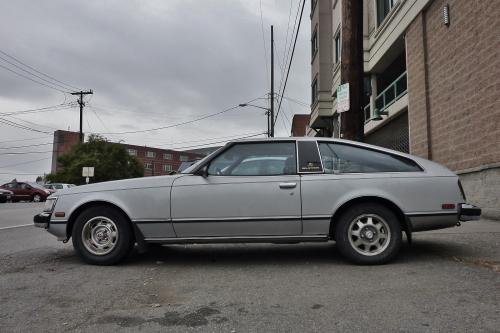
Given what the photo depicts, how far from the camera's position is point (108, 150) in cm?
6312

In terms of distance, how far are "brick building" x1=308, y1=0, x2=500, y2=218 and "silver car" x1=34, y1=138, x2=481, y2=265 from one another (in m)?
4.37

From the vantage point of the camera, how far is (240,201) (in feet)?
18.1

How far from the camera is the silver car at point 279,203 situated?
546cm

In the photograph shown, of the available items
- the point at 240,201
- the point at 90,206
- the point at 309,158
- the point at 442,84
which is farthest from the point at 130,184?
the point at 442,84

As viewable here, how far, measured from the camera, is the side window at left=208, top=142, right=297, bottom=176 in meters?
5.69

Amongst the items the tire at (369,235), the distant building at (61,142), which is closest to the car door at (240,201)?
the tire at (369,235)

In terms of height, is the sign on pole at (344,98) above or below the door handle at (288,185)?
above

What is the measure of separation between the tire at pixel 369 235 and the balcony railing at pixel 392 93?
11.2 meters

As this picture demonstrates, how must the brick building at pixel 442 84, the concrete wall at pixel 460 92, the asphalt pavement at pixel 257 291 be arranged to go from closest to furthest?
the asphalt pavement at pixel 257 291
the concrete wall at pixel 460 92
the brick building at pixel 442 84

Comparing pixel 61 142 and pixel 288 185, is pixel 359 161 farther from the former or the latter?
pixel 61 142

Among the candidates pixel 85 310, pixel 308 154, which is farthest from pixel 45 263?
pixel 308 154

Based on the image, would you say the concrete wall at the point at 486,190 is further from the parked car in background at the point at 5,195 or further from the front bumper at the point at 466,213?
the parked car in background at the point at 5,195

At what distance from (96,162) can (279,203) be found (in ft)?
189

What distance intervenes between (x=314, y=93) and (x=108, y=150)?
39.7m
